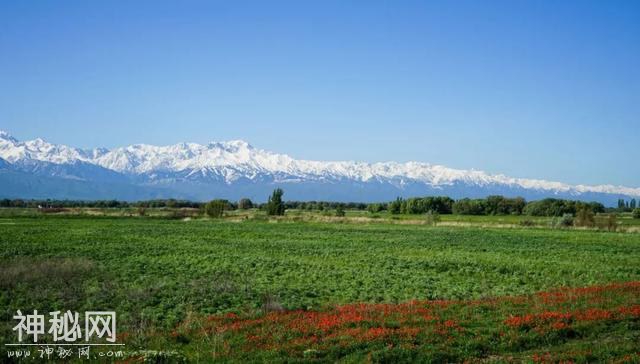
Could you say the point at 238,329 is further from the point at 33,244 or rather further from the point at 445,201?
the point at 445,201

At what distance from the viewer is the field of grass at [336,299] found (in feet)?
51.7

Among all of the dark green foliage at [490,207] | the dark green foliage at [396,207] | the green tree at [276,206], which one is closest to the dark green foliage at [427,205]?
the dark green foliage at [396,207]

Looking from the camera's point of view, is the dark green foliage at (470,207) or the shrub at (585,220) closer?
the shrub at (585,220)

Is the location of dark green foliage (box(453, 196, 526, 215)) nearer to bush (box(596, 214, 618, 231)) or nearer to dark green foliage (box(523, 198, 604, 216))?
dark green foliage (box(523, 198, 604, 216))

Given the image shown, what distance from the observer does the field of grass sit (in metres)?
15.8

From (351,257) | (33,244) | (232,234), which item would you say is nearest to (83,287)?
(351,257)

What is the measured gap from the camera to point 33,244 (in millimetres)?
50812

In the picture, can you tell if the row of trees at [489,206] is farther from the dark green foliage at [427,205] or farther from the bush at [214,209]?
the bush at [214,209]

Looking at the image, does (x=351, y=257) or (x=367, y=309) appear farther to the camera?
(x=351, y=257)

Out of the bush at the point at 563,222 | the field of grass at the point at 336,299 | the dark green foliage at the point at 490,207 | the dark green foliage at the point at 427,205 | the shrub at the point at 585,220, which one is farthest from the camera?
the dark green foliage at the point at 427,205

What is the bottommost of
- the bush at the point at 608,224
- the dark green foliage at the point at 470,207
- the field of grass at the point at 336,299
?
the field of grass at the point at 336,299

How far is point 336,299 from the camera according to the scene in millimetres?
25562

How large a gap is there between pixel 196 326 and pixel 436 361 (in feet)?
29.5

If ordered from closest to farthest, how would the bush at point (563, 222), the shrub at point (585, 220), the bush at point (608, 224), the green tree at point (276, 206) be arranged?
1. the bush at point (608, 224)
2. the shrub at point (585, 220)
3. the bush at point (563, 222)
4. the green tree at point (276, 206)
